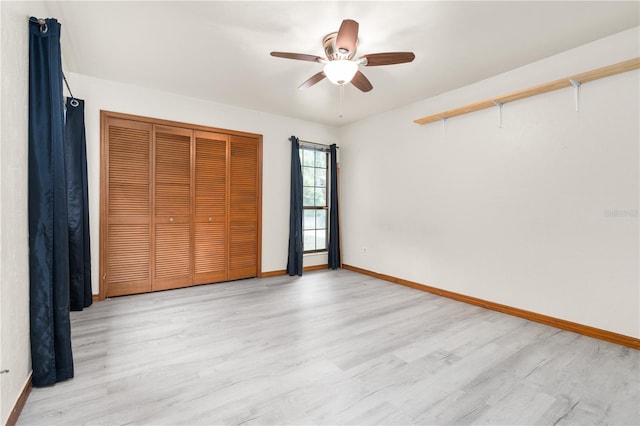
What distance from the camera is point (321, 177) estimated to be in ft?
18.7

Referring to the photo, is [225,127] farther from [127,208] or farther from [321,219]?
[321,219]

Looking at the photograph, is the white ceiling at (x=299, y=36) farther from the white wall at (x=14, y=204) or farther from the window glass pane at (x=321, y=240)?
the window glass pane at (x=321, y=240)

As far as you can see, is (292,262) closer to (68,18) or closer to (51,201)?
(51,201)

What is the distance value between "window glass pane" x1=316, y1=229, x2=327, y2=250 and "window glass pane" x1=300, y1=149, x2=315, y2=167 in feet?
4.20

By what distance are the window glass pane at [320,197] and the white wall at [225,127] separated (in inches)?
27.4

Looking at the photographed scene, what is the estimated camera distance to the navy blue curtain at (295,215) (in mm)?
5043

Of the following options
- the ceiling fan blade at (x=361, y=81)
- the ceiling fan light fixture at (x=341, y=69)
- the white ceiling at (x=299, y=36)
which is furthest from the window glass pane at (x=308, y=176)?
the ceiling fan light fixture at (x=341, y=69)

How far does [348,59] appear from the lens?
257 cm

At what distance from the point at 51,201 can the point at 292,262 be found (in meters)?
3.46

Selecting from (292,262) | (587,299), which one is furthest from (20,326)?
(587,299)

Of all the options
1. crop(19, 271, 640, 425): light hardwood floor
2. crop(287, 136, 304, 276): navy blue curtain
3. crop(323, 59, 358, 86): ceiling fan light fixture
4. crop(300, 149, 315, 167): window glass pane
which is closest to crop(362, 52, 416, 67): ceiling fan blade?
crop(323, 59, 358, 86): ceiling fan light fixture

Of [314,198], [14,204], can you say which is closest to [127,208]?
[14,204]

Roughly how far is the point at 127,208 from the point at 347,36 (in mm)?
3350

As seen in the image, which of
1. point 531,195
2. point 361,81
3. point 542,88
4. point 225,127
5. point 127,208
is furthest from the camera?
point 225,127
